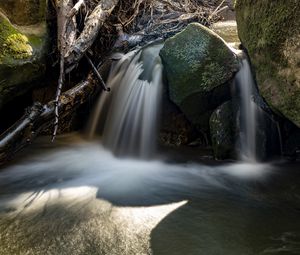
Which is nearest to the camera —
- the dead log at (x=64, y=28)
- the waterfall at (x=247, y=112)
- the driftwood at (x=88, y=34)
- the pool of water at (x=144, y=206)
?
the pool of water at (x=144, y=206)

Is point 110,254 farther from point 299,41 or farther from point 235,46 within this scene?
point 235,46

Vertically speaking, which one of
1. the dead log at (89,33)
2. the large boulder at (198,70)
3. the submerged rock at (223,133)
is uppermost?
the dead log at (89,33)

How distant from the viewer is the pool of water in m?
3.06

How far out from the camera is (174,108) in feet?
18.8

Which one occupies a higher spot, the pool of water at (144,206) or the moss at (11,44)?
the moss at (11,44)

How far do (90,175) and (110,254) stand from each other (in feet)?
6.16

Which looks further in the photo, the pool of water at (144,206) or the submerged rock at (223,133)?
the submerged rock at (223,133)

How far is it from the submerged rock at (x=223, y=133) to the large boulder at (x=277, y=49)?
2.67 feet

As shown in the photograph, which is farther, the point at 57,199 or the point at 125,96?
the point at 125,96

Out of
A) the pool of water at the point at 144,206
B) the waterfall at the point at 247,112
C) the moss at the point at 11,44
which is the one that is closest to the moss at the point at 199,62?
the waterfall at the point at 247,112

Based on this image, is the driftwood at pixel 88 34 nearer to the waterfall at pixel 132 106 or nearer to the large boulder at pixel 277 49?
the waterfall at pixel 132 106

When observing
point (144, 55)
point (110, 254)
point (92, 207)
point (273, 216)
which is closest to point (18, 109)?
point (144, 55)

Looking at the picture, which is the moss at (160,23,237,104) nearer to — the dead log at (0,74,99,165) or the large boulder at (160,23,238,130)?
the large boulder at (160,23,238,130)

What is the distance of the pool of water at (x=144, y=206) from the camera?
3.06 meters
